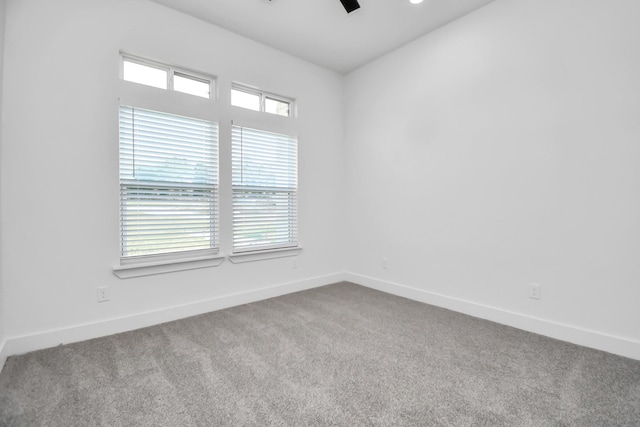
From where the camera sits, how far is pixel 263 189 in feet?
11.6

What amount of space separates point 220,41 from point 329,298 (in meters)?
3.08

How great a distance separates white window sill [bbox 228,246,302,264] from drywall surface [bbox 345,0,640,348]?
1158 mm

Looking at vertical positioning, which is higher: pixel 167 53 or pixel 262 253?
pixel 167 53

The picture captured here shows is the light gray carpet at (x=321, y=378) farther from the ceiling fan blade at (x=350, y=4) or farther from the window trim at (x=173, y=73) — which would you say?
the ceiling fan blade at (x=350, y=4)

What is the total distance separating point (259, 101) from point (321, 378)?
9.87 ft

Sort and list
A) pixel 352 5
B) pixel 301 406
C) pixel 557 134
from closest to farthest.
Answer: pixel 301 406
pixel 352 5
pixel 557 134

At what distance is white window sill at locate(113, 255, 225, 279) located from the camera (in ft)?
8.57

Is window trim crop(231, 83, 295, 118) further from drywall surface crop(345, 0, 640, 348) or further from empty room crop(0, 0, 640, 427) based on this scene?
drywall surface crop(345, 0, 640, 348)

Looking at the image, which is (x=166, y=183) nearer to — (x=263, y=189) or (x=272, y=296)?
(x=263, y=189)

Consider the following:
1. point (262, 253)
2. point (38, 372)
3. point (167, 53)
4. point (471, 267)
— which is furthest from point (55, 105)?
point (471, 267)

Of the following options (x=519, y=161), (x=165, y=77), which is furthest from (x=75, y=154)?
(x=519, y=161)

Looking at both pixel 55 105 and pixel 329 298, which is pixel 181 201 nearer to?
pixel 55 105

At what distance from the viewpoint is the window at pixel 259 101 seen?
3404mm

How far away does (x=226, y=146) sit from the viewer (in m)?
3.21
